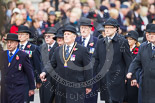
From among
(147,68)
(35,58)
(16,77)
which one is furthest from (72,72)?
(35,58)

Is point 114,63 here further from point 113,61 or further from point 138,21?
point 138,21

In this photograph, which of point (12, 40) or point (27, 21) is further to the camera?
point (27, 21)

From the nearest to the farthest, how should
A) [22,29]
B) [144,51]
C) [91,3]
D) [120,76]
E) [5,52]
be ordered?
[144,51]
[5,52]
[120,76]
[22,29]
[91,3]

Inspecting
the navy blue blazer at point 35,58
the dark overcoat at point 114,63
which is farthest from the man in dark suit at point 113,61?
the navy blue blazer at point 35,58

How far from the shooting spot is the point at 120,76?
12133 mm

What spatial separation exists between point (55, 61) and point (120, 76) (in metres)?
1.91

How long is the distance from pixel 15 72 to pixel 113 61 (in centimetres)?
243

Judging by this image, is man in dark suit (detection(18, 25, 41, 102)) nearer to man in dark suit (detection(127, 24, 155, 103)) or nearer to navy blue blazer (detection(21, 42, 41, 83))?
navy blue blazer (detection(21, 42, 41, 83))

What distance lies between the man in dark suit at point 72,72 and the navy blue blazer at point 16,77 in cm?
61

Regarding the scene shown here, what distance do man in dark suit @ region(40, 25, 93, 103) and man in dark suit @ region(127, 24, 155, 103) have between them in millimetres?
1015

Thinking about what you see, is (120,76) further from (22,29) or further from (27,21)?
(27,21)

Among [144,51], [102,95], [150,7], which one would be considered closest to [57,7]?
[150,7]

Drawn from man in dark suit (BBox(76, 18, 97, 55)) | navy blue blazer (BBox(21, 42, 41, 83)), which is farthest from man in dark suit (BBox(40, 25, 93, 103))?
man in dark suit (BBox(76, 18, 97, 55))

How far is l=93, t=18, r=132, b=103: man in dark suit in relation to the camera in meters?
12.1
